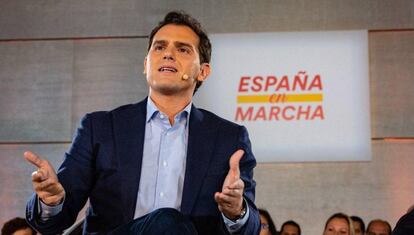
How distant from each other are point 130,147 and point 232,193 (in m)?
0.44

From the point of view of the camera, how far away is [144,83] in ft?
18.1

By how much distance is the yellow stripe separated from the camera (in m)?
5.17

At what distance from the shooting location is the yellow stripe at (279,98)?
5.17 m

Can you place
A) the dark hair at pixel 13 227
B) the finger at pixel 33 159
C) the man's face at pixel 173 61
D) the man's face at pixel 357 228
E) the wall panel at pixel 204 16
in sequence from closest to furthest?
the finger at pixel 33 159 < the man's face at pixel 173 61 < the dark hair at pixel 13 227 < the man's face at pixel 357 228 < the wall panel at pixel 204 16

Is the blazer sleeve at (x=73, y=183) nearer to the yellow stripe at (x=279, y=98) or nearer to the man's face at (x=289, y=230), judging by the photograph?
the man's face at (x=289, y=230)

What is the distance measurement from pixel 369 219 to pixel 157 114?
11.5ft

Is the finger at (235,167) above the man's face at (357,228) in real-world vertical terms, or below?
above

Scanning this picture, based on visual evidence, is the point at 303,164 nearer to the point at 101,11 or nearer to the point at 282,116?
the point at 282,116

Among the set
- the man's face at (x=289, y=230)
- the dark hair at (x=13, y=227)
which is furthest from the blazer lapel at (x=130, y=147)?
the man's face at (x=289, y=230)

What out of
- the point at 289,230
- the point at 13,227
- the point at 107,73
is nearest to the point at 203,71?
the point at 13,227

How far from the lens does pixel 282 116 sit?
5.20 metres

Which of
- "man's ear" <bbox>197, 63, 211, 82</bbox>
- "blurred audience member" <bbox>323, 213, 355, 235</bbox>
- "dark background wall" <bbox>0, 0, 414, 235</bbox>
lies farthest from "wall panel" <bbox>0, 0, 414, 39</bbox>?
"man's ear" <bbox>197, 63, 211, 82</bbox>

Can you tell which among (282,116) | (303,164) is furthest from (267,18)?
(303,164)

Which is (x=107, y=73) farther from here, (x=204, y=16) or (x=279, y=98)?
(x=279, y=98)
